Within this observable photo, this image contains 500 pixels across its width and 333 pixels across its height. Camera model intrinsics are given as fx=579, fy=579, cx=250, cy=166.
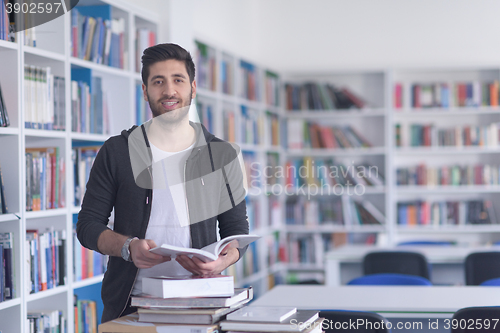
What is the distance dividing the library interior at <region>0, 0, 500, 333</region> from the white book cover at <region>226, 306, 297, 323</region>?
2.07 ft

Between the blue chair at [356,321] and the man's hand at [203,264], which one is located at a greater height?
the man's hand at [203,264]

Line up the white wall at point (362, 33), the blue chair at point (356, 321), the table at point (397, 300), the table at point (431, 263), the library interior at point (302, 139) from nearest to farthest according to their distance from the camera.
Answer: the blue chair at point (356, 321)
the table at point (397, 300)
the library interior at point (302, 139)
the table at point (431, 263)
the white wall at point (362, 33)

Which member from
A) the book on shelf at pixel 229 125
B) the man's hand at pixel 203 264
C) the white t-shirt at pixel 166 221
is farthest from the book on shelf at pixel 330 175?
the man's hand at pixel 203 264

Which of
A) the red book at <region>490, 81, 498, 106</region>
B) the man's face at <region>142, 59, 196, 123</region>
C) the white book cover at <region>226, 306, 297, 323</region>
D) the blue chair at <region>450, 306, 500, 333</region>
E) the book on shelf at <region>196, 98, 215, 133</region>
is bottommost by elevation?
the blue chair at <region>450, 306, 500, 333</region>

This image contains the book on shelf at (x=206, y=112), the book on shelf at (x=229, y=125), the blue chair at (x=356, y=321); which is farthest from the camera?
the book on shelf at (x=229, y=125)

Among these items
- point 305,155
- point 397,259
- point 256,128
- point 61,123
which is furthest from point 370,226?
point 61,123

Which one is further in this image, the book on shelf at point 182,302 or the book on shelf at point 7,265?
the book on shelf at point 7,265

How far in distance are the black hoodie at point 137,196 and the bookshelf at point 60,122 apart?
99 cm

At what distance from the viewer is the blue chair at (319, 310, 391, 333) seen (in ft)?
6.38

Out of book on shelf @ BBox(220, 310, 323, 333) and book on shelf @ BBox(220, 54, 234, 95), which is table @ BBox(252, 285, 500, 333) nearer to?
book on shelf @ BBox(220, 310, 323, 333)

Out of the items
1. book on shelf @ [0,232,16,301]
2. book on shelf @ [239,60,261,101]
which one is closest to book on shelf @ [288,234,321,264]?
book on shelf @ [239,60,261,101]

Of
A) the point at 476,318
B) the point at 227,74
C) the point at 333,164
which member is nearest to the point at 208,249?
the point at 476,318

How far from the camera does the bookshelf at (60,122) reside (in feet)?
8.13

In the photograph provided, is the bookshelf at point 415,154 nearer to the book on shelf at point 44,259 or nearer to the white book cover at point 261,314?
the book on shelf at point 44,259
